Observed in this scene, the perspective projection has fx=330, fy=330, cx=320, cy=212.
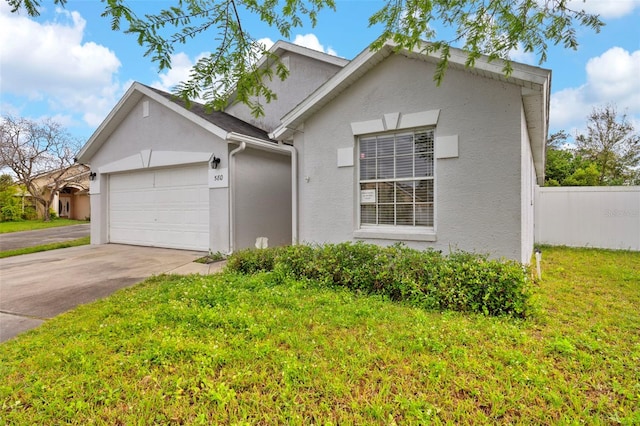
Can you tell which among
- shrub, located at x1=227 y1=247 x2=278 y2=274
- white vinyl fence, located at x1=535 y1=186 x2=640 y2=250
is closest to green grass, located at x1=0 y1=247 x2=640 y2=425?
shrub, located at x1=227 y1=247 x2=278 y2=274

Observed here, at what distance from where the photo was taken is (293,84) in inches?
446

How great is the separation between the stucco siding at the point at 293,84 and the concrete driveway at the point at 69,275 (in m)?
5.35

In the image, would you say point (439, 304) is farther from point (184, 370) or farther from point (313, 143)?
point (313, 143)

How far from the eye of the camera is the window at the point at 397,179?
6453 mm

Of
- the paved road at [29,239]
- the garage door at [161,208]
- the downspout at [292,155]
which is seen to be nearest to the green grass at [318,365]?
Result: the downspout at [292,155]

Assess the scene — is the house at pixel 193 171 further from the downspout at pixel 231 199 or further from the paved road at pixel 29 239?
the paved road at pixel 29 239

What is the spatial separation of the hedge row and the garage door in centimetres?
417

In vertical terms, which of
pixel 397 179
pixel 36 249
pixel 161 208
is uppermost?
pixel 397 179

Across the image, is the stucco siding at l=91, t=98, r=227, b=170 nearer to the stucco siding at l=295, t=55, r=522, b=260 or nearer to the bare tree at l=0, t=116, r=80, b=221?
the stucco siding at l=295, t=55, r=522, b=260

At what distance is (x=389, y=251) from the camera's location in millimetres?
5387

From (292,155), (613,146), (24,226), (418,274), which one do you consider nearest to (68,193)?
(24,226)

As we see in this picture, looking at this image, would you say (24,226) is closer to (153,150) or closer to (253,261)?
(153,150)

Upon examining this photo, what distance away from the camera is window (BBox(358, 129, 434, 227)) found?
21.2ft

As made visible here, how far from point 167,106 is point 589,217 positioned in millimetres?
13762
